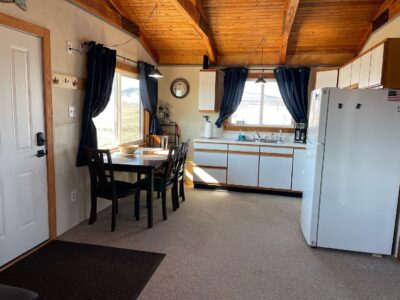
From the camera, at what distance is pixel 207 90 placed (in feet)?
17.9

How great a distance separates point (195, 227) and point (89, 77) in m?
2.21

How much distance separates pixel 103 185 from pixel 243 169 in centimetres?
252

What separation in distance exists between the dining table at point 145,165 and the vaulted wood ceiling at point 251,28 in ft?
6.08

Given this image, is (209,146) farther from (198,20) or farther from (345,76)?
(345,76)

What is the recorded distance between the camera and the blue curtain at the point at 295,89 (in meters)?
5.21

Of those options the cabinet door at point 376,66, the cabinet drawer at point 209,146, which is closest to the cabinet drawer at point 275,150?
the cabinet drawer at point 209,146

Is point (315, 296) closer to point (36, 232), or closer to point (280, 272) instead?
point (280, 272)

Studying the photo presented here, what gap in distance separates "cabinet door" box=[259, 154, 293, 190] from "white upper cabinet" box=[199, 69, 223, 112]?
53.0 inches

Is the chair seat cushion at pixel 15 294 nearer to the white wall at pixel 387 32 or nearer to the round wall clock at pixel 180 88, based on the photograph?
the white wall at pixel 387 32

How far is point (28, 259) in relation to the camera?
9.07ft

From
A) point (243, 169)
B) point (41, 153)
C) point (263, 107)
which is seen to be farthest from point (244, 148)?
point (41, 153)

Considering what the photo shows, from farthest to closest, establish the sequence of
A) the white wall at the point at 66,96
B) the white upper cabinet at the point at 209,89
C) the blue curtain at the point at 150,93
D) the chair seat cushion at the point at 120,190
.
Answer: the white upper cabinet at the point at 209,89 < the blue curtain at the point at 150,93 < the chair seat cushion at the point at 120,190 < the white wall at the point at 66,96

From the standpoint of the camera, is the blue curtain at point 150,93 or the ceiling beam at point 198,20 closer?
the ceiling beam at point 198,20

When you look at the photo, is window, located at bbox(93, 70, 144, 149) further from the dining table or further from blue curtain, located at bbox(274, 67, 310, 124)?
blue curtain, located at bbox(274, 67, 310, 124)
